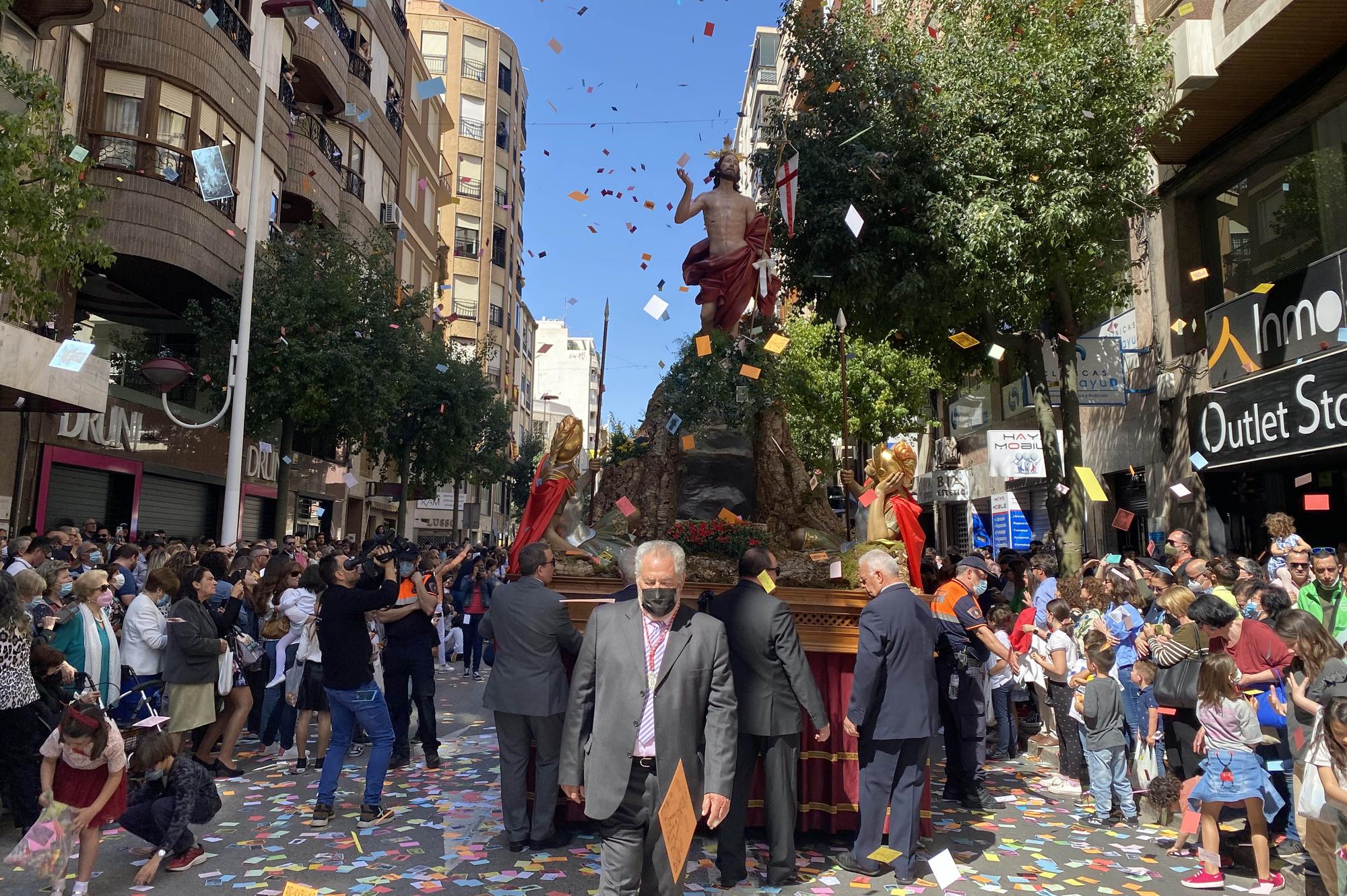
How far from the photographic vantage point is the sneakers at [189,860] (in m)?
5.84

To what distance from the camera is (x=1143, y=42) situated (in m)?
14.5

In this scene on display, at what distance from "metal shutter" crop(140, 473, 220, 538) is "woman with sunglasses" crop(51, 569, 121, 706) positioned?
43.3ft

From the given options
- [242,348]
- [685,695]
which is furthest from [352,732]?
[242,348]

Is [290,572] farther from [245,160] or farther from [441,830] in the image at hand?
[245,160]

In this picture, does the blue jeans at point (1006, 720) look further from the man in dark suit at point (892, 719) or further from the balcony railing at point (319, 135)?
the balcony railing at point (319, 135)

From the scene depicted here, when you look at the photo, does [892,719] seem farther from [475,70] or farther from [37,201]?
[475,70]

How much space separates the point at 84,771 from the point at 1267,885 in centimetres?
683

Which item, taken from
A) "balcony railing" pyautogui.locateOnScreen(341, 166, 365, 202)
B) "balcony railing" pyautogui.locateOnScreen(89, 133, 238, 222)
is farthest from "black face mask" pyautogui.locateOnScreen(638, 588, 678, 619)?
"balcony railing" pyautogui.locateOnScreen(341, 166, 365, 202)

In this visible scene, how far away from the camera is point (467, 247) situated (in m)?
52.7

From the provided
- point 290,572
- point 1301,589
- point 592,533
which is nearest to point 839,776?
point 592,533

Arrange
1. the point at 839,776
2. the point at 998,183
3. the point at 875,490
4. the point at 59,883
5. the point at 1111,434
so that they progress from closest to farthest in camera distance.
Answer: the point at 59,883, the point at 839,776, the point at 875,490, the point at 998,183, the point at 1111,434

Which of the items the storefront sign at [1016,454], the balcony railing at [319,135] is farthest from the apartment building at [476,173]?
the storefront sign at [1016,454]

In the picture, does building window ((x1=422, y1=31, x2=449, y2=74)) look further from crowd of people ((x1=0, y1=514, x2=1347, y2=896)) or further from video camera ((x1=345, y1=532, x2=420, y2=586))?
video camera ((x1=345, y1=532, x2=420, y2=586))

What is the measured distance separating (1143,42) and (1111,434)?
287 inches
